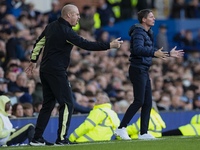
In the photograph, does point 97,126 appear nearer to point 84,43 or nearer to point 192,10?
point 84,43

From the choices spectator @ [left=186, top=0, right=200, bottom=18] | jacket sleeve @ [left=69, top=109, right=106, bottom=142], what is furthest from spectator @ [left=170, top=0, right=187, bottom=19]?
jacket sleeve @ [left=69, top=109, right=106, bottom=142]

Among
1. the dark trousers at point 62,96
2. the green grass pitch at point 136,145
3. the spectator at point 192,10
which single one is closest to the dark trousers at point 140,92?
the green grass pitch at point 136,145

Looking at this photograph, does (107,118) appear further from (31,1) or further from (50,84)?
(31,1)

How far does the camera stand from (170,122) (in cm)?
1927

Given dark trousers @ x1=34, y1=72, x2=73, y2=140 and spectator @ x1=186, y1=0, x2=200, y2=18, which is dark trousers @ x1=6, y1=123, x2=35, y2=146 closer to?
dark trousers @ x1=34, y1=72, x2=73, y2=140

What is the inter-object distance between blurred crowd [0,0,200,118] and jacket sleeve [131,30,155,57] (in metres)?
3.55

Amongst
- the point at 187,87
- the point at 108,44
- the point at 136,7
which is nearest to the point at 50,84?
the point at 108,44

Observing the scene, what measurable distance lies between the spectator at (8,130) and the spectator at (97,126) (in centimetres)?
71

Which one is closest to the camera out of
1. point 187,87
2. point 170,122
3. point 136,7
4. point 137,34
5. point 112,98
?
point 137,34

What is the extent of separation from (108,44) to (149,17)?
1.43 m

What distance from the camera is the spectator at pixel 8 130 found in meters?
14.8

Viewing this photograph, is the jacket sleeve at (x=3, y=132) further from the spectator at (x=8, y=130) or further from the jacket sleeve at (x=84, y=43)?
the jacket sleeve at (x=84, y=43)

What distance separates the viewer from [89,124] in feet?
51.0

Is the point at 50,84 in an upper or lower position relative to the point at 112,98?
upper
